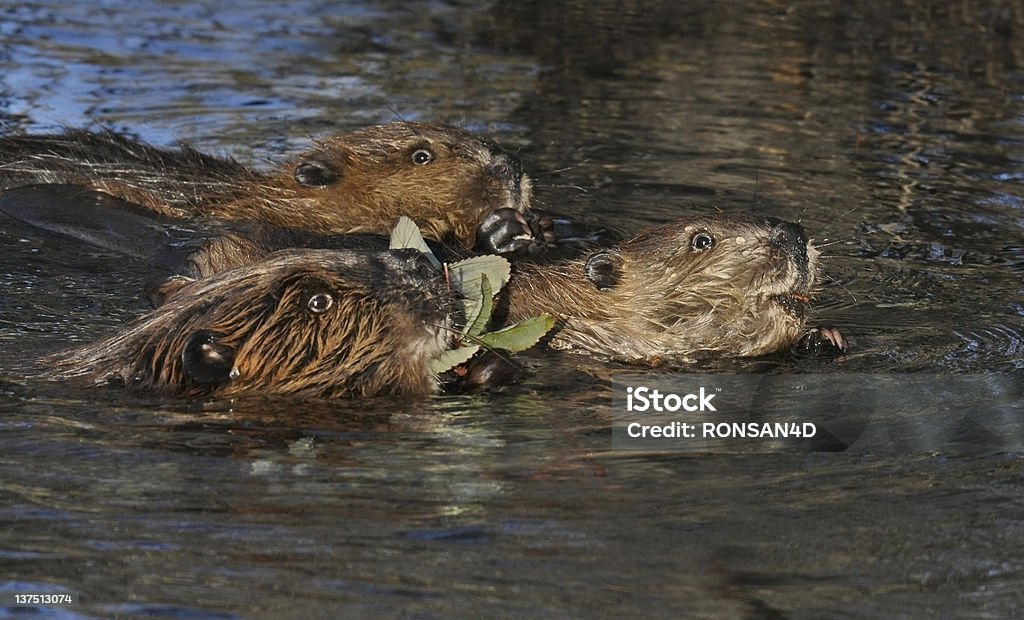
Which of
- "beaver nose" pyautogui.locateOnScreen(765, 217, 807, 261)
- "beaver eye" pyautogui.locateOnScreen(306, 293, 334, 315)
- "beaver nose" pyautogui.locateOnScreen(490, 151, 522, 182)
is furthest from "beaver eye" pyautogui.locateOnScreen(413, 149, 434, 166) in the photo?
"beaver eye" pyautogui.locateOnScreen(306, 293, 334, 315)

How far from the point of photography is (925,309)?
5.87m

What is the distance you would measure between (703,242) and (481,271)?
2.84 ft

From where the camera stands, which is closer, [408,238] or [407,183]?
[408,238]

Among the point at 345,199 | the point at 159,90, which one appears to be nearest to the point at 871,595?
the point at 345,199

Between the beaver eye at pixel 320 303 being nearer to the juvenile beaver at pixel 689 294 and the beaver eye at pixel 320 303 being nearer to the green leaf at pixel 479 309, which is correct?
the green leaf at pixel 479 309

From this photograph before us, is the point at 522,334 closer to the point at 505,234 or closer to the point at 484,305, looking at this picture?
the point at 484,305

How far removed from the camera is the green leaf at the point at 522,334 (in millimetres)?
5156

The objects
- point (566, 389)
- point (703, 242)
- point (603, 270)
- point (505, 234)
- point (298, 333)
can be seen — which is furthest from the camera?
point (505, 234)

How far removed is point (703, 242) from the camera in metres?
5.60

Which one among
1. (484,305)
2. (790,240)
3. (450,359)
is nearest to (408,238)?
(484,305)

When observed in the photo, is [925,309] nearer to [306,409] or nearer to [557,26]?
[306,409]

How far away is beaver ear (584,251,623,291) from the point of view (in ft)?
18.7

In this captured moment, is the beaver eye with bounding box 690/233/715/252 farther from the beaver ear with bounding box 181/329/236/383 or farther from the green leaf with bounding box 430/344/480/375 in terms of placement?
the beaver ear with bounding box 181/329/236/383

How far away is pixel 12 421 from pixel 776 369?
2.48 metres
